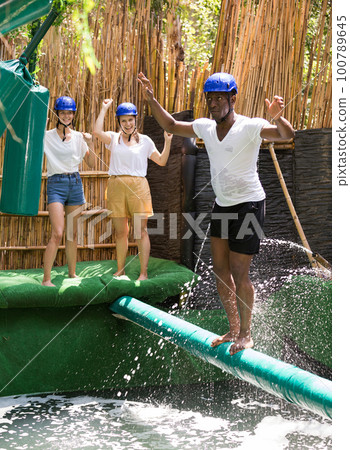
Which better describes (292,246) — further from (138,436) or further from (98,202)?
(138,436)

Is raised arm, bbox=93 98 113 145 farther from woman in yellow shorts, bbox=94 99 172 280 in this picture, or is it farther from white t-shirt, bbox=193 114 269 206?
white t-shirt, bbox=193 114 269 206

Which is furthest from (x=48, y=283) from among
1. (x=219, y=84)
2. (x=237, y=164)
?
(x=219, y=84)

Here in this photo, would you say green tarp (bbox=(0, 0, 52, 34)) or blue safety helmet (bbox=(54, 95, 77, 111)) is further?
blue safety helmet (bbox=(54, 95, 77, 111))

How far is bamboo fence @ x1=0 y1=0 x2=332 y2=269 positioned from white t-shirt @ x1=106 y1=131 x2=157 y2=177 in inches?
25.3

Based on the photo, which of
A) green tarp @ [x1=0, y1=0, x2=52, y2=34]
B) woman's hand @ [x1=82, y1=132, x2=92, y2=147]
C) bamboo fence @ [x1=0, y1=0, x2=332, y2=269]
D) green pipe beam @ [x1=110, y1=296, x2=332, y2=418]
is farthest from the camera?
bamboo fence @ [x1=0, y1=0, x2=332, y2=269]

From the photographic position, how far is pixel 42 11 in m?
2.53

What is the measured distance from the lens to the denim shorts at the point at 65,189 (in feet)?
15.9

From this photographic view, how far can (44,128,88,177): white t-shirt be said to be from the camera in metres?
4.89

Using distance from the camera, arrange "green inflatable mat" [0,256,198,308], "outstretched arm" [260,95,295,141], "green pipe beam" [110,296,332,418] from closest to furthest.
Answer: "green pipe beam" [110,296,332,418], "outstretched arm" [260,95,295,141], "green inflatable mat" [0,256,198,308]

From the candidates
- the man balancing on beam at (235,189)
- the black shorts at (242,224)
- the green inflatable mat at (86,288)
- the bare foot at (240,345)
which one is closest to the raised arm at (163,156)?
the green inflatable mat at (86,288)

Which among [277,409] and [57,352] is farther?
[57,352]

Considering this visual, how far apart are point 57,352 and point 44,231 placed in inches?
55.3

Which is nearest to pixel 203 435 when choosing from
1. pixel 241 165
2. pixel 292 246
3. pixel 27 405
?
pixel 27 405

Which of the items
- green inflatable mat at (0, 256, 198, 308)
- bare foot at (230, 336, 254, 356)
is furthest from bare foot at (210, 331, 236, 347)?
green inflatable mat at (0, 256, 198, 308)
